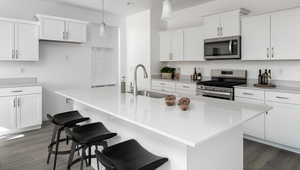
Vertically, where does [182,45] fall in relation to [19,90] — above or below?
above

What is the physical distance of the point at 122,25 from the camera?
5.77 metres

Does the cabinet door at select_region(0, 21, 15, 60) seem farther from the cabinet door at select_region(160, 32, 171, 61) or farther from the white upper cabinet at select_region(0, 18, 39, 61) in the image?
Answer: the cabinet door at select_region(160, 32, 171, 61)

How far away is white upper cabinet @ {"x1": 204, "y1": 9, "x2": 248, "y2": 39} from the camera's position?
12.0 feet

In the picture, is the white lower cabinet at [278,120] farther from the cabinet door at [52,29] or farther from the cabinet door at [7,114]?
the cabinet door at [7,114]

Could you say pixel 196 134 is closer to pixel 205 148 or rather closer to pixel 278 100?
Answer: pixel 205 148

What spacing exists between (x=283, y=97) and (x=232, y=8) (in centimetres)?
215

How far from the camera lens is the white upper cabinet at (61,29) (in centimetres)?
405

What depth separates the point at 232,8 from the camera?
13.6 ft

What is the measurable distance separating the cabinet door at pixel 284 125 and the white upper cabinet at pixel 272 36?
2.65ft

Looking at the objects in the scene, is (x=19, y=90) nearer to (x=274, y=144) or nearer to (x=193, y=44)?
(x=193, y=44)

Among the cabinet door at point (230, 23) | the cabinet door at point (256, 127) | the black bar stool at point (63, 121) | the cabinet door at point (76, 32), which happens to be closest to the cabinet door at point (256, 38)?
the cabinet door at point (230, 23)

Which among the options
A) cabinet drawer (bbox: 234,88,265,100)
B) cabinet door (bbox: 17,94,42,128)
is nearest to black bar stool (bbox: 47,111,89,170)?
cabinet door (bbox: 17,94,42,128)

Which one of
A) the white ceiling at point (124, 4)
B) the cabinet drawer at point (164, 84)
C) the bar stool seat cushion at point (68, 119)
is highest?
the white ceiling at point (124, 4)

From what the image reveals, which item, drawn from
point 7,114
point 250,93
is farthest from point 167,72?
point 7,114
